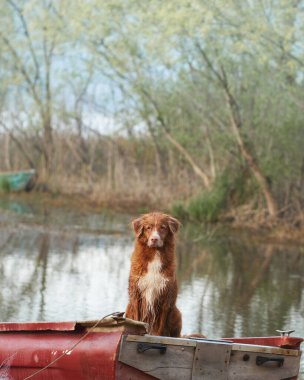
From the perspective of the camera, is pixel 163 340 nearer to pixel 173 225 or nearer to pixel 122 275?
pixel 173 225

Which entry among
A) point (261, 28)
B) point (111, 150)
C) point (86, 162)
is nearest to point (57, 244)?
point (261, 28)

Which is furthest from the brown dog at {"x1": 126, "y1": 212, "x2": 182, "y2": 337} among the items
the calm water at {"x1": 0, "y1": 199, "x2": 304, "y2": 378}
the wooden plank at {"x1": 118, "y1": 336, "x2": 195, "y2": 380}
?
the calm water at {"x1": 0, "y1": 199, "x2": 304, "y2": 378}

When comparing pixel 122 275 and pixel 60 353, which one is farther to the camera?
pixel 122 275

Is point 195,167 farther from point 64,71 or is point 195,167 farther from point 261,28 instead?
point 64,71

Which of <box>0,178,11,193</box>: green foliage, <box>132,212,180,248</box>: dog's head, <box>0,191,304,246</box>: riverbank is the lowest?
<box>132,212,180,248</box>: dog's head

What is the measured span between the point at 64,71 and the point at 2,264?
919 inches

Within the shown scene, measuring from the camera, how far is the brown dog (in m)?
8.36

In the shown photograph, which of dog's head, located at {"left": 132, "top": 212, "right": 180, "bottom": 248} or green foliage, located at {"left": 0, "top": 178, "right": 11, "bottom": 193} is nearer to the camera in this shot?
dog's head, located at {"left": 132, "top": 212, "right": 180, "bottom": 248}

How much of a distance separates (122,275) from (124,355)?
397 inches

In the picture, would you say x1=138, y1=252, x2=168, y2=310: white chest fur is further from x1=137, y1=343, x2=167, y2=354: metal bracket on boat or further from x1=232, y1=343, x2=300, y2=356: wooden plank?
x1=232, y1=343, x2=300, y2=356: wooden plank

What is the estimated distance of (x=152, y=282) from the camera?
838 centimetres

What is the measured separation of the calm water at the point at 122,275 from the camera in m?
13.7

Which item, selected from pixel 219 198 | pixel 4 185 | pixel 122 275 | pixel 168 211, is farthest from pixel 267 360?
pixel 4 185

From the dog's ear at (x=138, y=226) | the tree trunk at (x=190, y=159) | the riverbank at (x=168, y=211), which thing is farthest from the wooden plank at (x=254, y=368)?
the tree trunk at (x=190, y=159)
